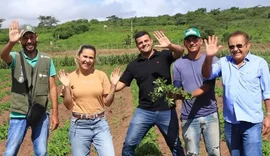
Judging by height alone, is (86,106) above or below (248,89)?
below

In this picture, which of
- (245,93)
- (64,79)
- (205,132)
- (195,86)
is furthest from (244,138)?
(64,79)

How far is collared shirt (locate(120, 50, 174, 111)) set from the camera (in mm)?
5238

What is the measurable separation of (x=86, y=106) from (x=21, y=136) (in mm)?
934

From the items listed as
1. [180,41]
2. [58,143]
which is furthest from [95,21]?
[58,143]

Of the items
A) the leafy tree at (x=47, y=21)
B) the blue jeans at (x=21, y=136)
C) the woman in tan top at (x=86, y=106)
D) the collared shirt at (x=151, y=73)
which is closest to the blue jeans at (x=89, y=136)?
the woman in tan top at (x=86, y=106)

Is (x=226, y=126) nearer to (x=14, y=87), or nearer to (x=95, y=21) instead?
(x=14, y=87)

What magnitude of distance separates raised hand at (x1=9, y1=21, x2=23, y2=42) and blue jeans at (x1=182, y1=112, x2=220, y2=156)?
2.40m

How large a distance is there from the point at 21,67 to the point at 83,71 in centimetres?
78

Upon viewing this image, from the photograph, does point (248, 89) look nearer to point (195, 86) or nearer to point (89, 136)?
point (195, 86)

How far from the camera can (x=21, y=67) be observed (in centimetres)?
467

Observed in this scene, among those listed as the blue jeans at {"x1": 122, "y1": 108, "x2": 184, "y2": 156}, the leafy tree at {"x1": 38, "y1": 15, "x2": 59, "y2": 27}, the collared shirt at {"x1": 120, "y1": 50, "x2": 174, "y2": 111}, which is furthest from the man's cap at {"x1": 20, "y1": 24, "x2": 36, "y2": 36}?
the leafy tree at {"x1": 38, "y1": 15, "x2": 59, "y2": 27}

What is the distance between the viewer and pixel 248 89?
4219mm

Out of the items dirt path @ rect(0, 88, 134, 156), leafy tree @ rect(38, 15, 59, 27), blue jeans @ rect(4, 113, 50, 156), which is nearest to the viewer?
blue jeans @ rect(4, 113, 50, 156)

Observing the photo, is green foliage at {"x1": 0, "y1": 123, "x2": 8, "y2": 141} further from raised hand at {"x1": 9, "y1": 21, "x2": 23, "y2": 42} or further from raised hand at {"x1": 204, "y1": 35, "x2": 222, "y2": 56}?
raised hand at {"x1": 204, "y1": 35, "x2": 222, "y2": 56}
